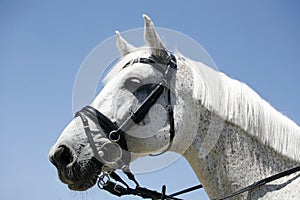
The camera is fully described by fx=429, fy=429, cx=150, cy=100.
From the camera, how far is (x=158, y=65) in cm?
422

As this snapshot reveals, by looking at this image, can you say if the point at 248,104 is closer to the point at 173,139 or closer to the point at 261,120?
the point at 261,120

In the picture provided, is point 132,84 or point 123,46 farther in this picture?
point 123,46

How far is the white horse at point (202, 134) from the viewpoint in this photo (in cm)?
389

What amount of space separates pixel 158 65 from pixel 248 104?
944 mm

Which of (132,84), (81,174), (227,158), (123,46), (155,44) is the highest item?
(123,46)

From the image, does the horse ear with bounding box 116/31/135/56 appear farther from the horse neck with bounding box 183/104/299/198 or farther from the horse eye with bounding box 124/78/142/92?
the horse neck with bounding box 183/104/299/198

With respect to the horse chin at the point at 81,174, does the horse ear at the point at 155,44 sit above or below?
above

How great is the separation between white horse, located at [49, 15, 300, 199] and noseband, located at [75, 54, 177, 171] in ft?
0.12

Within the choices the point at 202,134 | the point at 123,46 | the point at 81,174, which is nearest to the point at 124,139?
the point at 81,174

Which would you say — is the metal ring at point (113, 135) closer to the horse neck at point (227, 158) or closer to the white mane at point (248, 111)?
the horse neck at point (227, 158)

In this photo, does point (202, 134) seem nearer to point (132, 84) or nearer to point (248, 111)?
point (248, 111)

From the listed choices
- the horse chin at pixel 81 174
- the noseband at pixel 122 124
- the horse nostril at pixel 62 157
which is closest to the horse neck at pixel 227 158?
the noseband at pixel 122 124

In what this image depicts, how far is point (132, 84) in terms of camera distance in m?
4.08

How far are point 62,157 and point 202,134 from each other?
1314 mm
